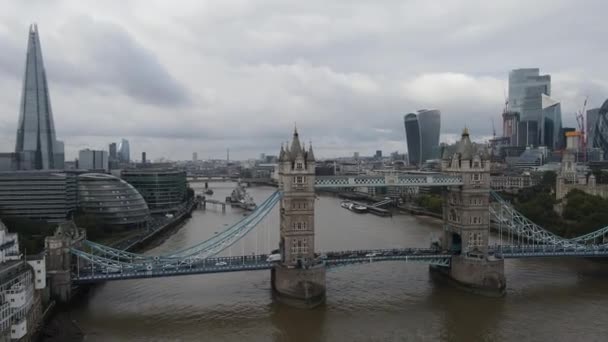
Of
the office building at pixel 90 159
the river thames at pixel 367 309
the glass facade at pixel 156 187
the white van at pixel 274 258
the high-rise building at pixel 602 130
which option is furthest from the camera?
the office building at pixel 90 159

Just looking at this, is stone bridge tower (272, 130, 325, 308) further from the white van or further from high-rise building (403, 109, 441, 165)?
high-rise building (403, 109, 441, 165)

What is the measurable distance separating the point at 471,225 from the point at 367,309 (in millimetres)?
10431

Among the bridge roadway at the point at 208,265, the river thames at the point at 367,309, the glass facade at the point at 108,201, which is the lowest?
the river thames at the point at 367,309

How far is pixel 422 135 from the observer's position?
17750cm

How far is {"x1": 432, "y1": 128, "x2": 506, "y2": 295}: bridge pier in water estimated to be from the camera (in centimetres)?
3456

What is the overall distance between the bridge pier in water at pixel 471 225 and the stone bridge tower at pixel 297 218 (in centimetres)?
1044

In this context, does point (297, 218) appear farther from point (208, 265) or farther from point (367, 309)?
point (367, 309)

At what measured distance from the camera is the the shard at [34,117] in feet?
251

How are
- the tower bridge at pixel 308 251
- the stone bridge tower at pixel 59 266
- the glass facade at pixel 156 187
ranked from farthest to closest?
the glass facade at pixel 156 187 → the tower bridge at pixel 308 251 → the stone bridge tower at pixel 59 266

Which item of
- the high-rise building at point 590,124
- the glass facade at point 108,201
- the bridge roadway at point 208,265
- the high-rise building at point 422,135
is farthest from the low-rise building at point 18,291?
the high-rise building at point 590,124

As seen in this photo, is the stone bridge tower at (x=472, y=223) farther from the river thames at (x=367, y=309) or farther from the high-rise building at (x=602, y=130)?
the high-rise building at (x=602, y=130)

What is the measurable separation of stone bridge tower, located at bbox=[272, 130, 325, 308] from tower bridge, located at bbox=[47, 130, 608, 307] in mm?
66

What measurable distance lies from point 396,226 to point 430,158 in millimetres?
115810

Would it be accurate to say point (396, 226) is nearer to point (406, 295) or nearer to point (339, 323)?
point (406, 295)
